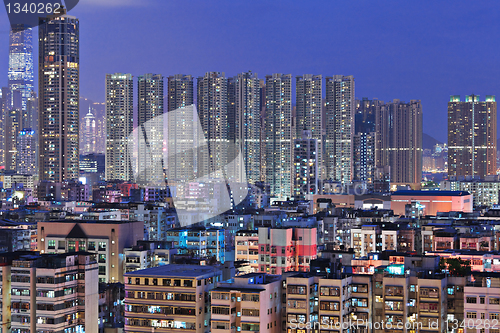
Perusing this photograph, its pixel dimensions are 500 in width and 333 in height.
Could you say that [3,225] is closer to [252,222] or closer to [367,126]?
[252,222]

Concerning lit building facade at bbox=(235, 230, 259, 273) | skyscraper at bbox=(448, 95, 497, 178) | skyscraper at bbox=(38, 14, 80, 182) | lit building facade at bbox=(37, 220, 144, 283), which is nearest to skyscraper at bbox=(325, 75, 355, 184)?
skyscraper at bbox=(448, 95, 497, 178)

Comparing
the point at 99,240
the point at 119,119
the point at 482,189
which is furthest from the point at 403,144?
the point at 99,240

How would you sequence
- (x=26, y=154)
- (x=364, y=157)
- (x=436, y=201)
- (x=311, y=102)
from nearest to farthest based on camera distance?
1. (x=436, y=201)
2. (x=311, y=102)
3. (x=364, y=157)
4. (x=26, y=154)

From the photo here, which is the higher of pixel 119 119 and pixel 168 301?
pixel 119 119

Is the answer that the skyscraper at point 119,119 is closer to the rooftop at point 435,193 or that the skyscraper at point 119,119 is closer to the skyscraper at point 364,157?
the skyscraper at point 364,157

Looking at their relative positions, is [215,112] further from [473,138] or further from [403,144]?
[403,144]
